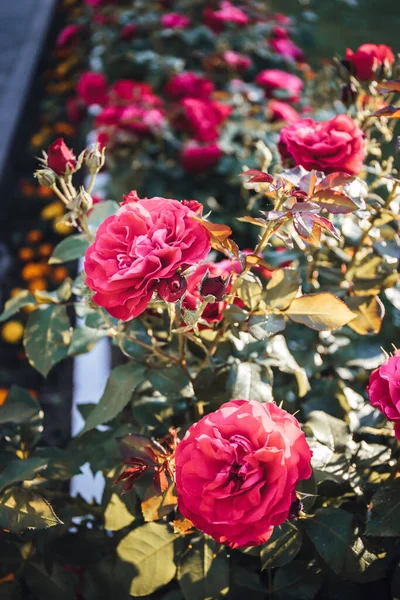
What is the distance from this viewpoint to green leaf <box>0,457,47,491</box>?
84 centimetres

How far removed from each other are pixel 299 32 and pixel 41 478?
117 inches

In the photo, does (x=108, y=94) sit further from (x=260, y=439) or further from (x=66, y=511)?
(x=260, y=439)

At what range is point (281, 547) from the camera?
79cm

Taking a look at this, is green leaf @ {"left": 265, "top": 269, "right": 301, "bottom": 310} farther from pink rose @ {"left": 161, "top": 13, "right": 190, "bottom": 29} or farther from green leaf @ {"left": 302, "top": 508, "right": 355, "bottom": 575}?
pink rose @ {"left": 161, "top": 13, "right": 190, "bottom": 29}

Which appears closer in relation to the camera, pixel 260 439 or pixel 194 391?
pixel 260 439

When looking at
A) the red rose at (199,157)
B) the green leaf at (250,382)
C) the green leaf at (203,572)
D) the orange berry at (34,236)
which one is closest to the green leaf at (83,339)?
the green leaf at (250,382)

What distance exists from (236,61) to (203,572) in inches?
85.3

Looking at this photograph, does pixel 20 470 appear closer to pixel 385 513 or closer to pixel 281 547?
pixel 281 547

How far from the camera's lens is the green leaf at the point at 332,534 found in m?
0.79

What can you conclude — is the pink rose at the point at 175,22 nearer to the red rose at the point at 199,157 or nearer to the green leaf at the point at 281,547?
the red rose at the point at 199,157

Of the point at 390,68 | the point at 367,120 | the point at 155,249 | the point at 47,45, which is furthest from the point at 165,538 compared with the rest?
the point at 47,45

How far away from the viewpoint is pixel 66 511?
984 mm

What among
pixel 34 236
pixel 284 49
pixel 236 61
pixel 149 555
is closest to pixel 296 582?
pixel 149 555

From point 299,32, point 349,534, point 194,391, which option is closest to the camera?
point 349,534
